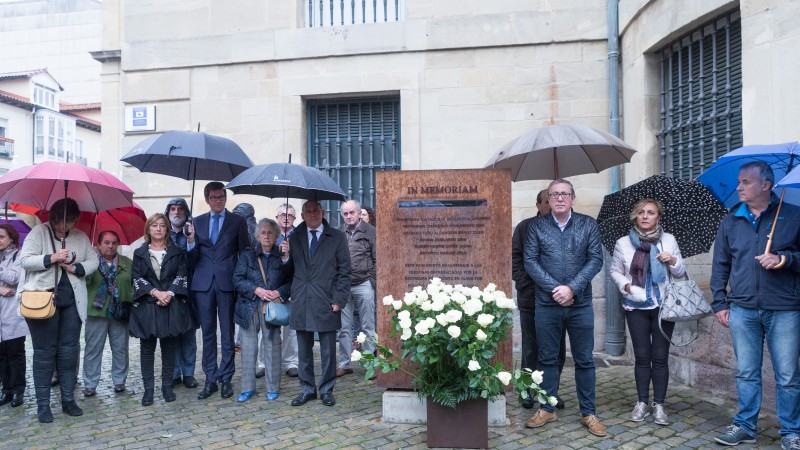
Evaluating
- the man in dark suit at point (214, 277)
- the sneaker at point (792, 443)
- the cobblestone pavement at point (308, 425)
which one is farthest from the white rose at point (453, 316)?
the man in dark suit at point (214, 277)

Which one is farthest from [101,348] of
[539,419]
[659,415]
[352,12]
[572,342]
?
A: [352,12]

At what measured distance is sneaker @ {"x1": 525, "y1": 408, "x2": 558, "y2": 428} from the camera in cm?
487

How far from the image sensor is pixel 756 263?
14.3ft

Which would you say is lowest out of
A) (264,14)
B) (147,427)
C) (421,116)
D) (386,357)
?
(147,427)

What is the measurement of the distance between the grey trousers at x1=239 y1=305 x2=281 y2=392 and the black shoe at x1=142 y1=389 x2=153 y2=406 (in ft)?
2.70

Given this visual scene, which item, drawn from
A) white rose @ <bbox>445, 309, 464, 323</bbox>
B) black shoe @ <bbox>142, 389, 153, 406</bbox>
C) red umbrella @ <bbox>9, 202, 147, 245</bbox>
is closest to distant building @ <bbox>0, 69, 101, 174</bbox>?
red umbrella @ <bbox>9, 202, 147, 245</bbox>

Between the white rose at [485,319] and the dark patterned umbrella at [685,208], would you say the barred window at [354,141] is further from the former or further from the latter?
the white rose at [485,319]

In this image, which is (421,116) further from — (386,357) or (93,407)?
(93,407)

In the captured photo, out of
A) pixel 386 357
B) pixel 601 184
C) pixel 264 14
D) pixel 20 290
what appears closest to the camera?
pixel 386 357

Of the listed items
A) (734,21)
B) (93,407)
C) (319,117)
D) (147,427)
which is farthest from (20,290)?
(734,21)

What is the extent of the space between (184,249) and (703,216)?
455 cm

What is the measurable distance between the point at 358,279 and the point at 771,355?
12.8ft

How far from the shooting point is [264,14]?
28.7ft

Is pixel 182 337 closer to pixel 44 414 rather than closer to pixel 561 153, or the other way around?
pixel 44 414
